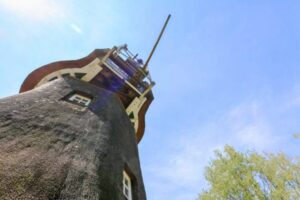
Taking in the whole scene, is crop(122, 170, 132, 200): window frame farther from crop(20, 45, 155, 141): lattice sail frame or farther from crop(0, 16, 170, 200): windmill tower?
crop(20, 45, 155, 141): lattice sail frame

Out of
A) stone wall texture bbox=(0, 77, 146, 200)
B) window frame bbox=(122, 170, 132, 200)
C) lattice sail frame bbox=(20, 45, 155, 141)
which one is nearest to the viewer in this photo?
stone wall texture bbox=(0, 77, 146, 200)

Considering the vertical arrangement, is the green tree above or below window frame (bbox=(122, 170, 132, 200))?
above

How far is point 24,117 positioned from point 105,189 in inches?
87.3

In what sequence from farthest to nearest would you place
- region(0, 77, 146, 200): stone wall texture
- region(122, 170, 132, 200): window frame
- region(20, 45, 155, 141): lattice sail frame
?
1. region(20, 45, 155, 141): lattice sail frame
2. region(122, 170, 132, 200): window frame
3. region(0, 77, 146, 200): stone wall texture

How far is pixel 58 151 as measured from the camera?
3.67 metres

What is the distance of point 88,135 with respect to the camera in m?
4.62

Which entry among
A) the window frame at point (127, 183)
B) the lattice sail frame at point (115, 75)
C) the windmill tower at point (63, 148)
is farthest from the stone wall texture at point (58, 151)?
the lattice sail frame at point (115, 75)

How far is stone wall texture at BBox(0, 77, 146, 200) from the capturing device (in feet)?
9.42

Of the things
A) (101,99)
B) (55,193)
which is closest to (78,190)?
(55,193)

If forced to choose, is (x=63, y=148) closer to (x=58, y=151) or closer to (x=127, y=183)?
(x=58, y=151)

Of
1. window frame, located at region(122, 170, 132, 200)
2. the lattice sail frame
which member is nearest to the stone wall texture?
window frame, located at region(122, 170, 132, 200)

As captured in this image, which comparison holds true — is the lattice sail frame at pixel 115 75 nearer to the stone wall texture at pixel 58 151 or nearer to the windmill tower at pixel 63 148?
the windmill tower at pixel 63 148

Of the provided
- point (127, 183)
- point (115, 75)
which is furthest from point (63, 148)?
point (115, 75)

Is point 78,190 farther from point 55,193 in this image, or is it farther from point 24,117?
point 24,117
